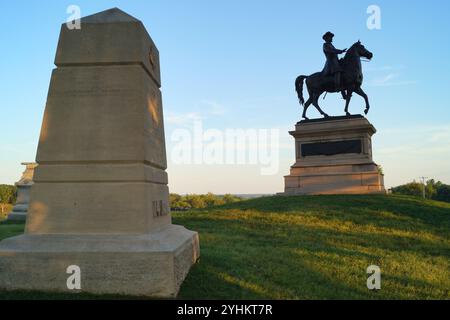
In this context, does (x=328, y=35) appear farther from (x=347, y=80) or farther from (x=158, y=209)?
(x=158, y=209)

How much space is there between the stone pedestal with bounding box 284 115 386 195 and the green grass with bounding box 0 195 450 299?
355cm

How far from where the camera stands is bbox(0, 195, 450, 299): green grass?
5457 mm

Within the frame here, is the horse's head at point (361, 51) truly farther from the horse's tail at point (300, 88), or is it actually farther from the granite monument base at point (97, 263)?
the granite monument base at point (97, 263)

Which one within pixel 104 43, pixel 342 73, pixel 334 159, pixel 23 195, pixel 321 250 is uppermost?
pixel 342 73

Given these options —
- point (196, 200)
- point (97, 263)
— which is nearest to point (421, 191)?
point (196, 200)

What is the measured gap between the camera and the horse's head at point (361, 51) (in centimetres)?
2140

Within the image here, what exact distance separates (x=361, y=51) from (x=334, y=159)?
6.29 metres

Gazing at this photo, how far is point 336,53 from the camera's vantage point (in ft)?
70.5

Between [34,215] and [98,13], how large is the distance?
320 centimetres

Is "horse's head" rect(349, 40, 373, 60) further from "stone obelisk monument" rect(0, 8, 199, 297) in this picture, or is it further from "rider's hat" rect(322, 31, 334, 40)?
"stone obelisk monument" rect(0, 8, 199, 297)

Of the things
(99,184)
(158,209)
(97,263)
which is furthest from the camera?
(158,209)

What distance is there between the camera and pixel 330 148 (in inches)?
851

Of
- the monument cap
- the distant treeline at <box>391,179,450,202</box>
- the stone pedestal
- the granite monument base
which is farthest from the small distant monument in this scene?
the distant treeline at <box>391,179,450,202</box>
